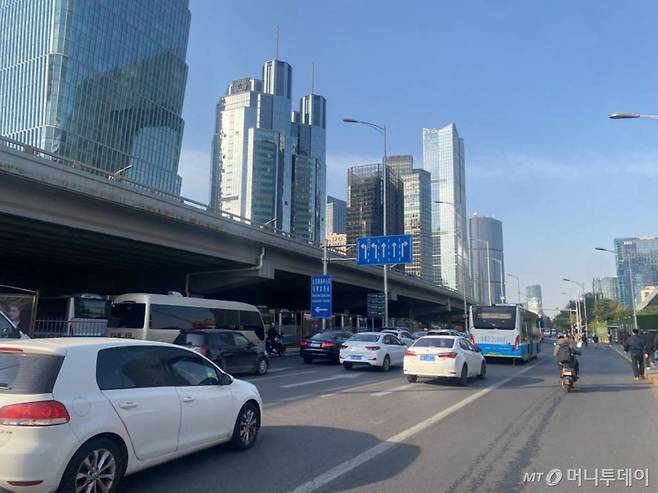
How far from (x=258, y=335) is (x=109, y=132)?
105 meters

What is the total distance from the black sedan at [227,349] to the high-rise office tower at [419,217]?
7302 centimetres

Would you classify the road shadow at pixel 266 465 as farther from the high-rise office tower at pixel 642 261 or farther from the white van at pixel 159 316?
the high-rise office tower at pixel 642 261

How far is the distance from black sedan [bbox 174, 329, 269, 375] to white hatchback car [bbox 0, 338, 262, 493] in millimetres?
10052

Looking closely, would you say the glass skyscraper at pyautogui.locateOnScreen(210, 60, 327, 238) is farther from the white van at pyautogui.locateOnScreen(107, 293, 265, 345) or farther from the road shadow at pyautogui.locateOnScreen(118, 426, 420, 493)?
the road shadow at pyautogui.locateOnScreen(118, 426, 420, 493)

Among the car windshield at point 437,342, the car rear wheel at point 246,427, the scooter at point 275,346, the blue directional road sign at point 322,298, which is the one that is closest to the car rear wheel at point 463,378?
the car windshield at point 437,342

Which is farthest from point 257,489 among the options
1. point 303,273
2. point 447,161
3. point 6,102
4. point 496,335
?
point 6,102

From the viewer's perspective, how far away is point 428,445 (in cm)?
771

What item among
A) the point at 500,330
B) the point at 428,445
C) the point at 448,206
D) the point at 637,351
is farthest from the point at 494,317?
the point at 448,206

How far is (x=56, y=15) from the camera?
110 meters

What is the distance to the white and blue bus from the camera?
24.3 metres

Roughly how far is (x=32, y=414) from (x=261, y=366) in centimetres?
1399

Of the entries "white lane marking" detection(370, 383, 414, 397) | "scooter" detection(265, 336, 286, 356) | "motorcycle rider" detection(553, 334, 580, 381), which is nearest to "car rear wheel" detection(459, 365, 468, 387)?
"white lane marking" detection(370, 383, 414, 397)

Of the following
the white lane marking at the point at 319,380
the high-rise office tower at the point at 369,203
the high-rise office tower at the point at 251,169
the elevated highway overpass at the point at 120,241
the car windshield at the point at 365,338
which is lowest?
the white lane marking at the point at 319,380

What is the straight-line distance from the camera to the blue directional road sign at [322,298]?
33.7 m
